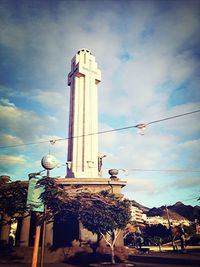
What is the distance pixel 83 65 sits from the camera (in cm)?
5159

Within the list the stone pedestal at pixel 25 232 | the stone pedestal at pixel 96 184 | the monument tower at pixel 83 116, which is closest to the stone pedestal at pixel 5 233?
the stone pedestal at pixel 25 232

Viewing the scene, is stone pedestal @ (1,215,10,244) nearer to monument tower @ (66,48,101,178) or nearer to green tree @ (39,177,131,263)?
green tree @ (39,177,131,263)

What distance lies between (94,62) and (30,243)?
41.9 m

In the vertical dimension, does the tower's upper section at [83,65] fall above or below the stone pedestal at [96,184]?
above

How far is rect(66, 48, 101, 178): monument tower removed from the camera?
1704 inches

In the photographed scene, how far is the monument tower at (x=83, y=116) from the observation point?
142 ft

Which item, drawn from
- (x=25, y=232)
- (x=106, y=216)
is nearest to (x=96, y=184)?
(x=106, y=216)

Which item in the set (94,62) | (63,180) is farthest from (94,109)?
(63,180)

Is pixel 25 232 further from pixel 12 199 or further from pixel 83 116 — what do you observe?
pixel 83 116

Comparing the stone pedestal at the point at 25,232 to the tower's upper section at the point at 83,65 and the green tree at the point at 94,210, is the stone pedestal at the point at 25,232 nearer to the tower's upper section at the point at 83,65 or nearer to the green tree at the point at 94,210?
the green tree at the point at 94,210

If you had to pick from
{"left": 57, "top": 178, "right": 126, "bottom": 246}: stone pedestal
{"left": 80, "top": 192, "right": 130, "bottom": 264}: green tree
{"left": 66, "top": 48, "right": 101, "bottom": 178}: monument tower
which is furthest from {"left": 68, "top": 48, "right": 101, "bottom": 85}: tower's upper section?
{"left": 80, "top": 192, "right": 130, "bottom": 264}: green tree

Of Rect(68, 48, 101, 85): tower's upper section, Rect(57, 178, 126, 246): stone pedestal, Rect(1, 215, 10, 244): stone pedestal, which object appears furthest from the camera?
Rect(68, 48, 101, 85): tower's upper section

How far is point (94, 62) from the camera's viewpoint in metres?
54.4

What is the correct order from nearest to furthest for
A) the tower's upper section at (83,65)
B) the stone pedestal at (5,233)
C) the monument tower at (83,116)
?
the stone pedestal at (5,233), the monument tower at (83,116), the tower's upper section at (83,65)
